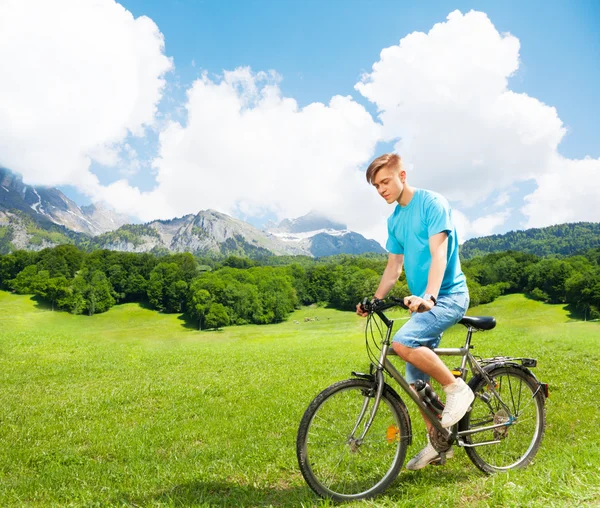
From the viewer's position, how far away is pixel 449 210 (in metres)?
4.92

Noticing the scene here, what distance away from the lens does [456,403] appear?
505 centimetres

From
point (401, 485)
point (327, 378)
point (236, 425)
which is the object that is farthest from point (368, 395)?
point (327, 378)

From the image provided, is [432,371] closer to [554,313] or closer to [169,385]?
[169,385]

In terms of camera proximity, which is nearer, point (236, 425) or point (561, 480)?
point (561, 480)

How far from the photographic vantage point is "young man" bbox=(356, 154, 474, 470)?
187 inches

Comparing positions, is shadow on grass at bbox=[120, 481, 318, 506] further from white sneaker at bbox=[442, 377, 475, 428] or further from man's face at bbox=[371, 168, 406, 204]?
man's face at bbox=[371, 168, 406, 204]

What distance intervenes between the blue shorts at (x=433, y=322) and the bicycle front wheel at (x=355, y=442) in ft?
2.48

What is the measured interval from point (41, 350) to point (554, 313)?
112m

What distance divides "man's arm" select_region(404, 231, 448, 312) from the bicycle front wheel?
Result: 129cm

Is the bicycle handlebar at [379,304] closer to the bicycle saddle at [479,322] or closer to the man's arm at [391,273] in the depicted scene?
the man's arm at [391,273]

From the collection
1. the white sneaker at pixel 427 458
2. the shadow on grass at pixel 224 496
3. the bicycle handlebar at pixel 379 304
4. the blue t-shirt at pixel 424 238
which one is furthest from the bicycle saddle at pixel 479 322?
the shadow on grass at pixel 224 496

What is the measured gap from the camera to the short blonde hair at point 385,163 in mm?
5098

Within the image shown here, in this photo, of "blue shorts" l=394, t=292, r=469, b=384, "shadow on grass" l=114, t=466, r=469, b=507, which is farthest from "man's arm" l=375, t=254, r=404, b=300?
"shadow on grass" l=114, t=466, r=469, b=507

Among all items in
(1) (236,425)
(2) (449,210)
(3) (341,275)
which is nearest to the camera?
(2) (449,210)
